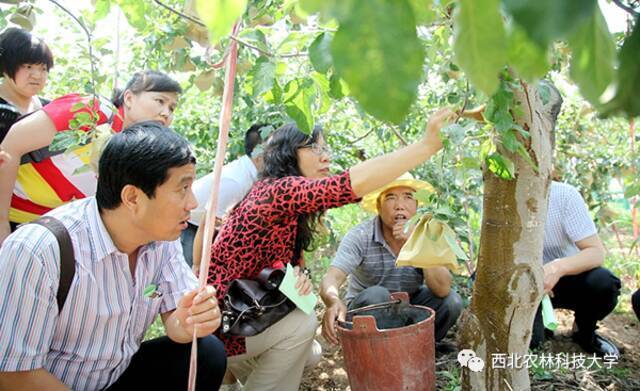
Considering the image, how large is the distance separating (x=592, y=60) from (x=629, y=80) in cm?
3

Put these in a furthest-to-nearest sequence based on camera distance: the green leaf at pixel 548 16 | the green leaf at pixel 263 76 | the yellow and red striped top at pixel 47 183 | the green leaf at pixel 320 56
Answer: the yellow and red striped top at pixel 47 183, the green leaf at pixel 263 76, the green leaf at pixel 320 56, the green leaf at pixel 548 16

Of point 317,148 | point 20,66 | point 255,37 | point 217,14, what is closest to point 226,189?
point 317,148

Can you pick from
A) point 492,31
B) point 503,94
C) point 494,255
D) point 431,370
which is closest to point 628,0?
point 492,31

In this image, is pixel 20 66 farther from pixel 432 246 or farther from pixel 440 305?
pixel 440 305

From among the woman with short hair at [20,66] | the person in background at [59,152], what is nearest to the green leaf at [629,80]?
the person in background at [59,152]

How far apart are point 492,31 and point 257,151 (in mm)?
2331

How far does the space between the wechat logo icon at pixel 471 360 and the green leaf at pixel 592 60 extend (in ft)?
5.11

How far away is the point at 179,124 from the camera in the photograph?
13.9 feet

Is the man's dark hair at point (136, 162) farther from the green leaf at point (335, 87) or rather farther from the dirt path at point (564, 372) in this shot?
the dirt path at point (564, 372)

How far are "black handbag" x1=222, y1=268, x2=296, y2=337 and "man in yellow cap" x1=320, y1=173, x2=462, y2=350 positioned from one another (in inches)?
18.3

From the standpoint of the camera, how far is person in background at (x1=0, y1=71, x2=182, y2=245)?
5.70 ft

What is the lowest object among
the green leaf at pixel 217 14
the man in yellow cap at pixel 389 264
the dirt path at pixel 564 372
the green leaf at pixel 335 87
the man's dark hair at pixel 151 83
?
the dirt path at pixel 564 372

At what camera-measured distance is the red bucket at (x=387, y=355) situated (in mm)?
1895

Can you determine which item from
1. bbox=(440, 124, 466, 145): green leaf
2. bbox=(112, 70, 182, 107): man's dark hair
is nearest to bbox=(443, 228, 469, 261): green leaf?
bbox=(440, 124, 466, 145): green leaf
